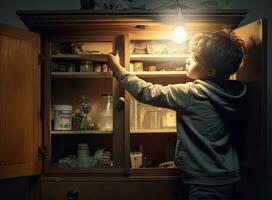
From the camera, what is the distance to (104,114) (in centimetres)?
187

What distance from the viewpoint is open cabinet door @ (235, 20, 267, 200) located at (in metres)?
1.49

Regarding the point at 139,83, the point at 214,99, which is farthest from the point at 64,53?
the point at 214,99

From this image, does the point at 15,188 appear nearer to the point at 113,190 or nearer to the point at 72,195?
the point at 72,195

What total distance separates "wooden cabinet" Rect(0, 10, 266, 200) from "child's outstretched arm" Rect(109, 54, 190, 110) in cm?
17

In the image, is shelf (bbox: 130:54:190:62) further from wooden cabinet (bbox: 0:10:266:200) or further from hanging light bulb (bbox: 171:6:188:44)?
hanging light bulb (bbox: 171:6:188:44)

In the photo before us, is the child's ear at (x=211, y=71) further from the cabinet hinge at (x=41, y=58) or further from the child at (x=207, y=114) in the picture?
the cabinet hinge at (x=41, y=58)

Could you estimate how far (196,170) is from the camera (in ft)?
4.99

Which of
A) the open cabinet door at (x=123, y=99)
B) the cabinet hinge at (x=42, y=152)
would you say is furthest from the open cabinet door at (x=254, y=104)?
the cabinet hinge at (x=42, y=152)

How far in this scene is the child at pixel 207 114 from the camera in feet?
4.99

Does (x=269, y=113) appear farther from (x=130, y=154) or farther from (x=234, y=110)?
(x=130, y=154)

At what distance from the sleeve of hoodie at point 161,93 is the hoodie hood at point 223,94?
0.22 feet

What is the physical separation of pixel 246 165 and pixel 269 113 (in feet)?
2.30

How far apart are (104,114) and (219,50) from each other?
626 millimetres

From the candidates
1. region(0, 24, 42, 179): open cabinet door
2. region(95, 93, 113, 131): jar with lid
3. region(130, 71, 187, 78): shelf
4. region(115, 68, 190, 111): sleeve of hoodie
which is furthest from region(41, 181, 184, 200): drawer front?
region(130, 71, 187, 78): shelf
